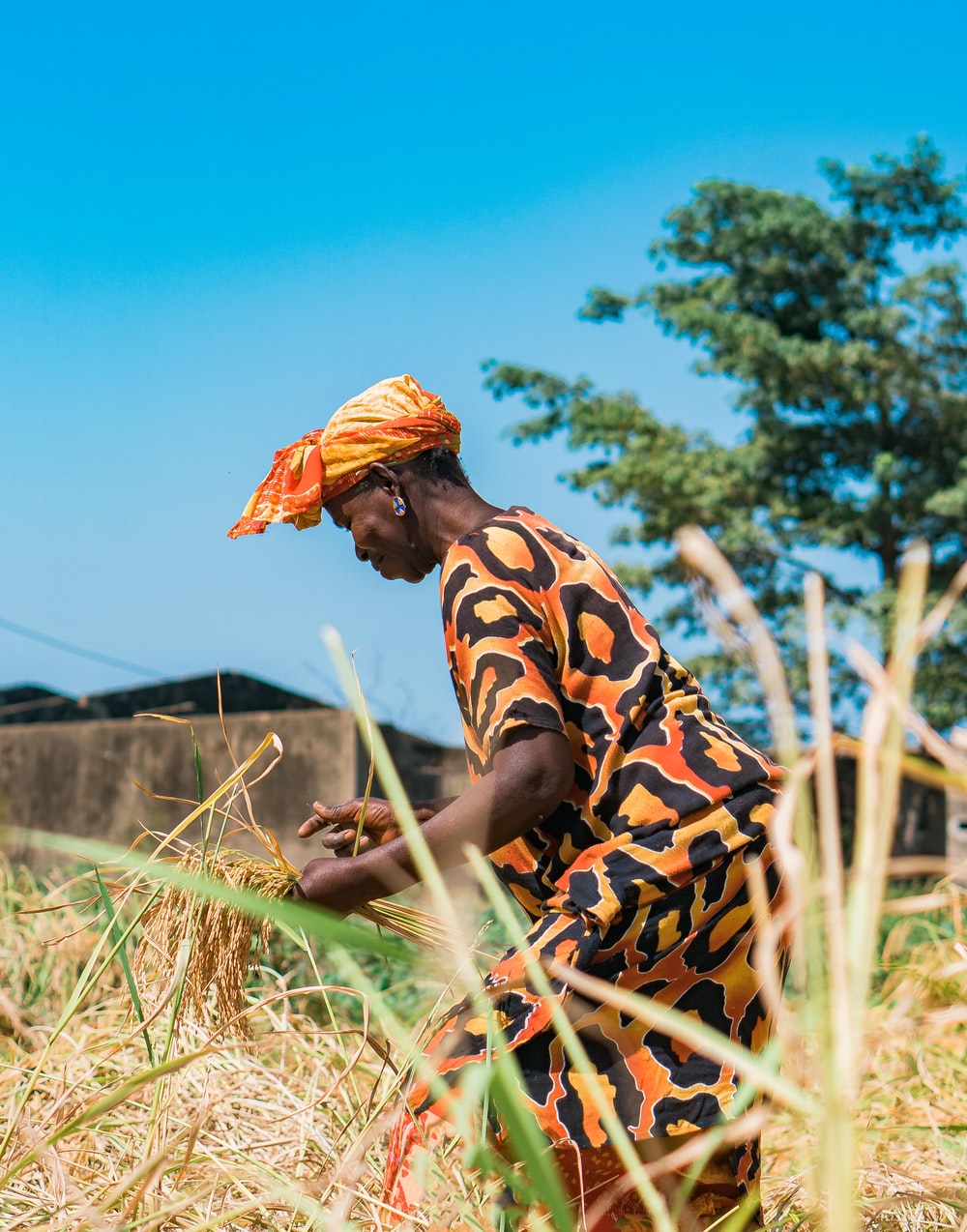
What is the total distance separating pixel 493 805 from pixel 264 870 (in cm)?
44

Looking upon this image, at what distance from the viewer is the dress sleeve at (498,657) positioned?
1.58 metres

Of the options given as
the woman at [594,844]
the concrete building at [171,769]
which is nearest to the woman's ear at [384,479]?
the woman at [594,844]

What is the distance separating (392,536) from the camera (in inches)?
76.7

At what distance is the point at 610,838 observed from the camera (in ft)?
5.49

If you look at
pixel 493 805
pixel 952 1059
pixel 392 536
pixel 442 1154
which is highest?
pixel 392 536

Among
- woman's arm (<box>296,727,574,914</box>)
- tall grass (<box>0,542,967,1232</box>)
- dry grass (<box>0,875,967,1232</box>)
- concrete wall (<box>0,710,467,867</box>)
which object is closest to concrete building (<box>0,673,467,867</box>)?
concrete wall (<box>0,710,467,867</box>)

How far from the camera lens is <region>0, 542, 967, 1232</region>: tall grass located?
0.60 m

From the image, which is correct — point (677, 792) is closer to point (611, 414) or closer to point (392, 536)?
point (392, 536)

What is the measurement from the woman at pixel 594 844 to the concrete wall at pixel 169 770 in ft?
16.6

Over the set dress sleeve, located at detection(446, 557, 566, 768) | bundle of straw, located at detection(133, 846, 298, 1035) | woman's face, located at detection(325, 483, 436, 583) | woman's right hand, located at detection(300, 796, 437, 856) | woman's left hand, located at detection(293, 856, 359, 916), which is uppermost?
woman's face, located at detection(325, 483, 436, 583)

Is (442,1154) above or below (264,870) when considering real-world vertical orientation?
below

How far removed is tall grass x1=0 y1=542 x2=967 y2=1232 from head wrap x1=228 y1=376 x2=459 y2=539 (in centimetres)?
46

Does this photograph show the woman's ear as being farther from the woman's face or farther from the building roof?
the building roof

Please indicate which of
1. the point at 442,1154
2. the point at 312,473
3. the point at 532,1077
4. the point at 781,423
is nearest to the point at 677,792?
the point at 532,1077
